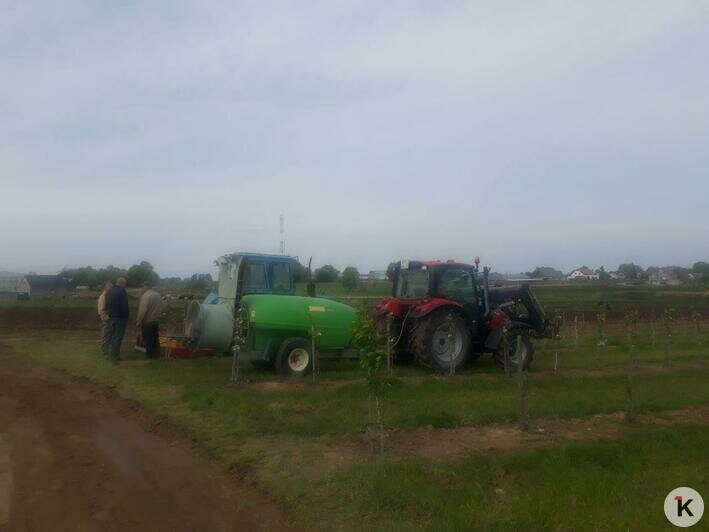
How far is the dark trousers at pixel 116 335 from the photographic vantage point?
15383 millimetres

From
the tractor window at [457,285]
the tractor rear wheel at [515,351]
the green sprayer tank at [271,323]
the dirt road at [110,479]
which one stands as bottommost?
the dirt road at [110,479]

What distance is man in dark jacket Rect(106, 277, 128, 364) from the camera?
15.4m

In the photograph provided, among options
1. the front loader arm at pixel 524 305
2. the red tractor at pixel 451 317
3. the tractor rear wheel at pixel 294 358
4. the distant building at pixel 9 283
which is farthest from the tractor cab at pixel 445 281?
the distant building at pixel 9 283

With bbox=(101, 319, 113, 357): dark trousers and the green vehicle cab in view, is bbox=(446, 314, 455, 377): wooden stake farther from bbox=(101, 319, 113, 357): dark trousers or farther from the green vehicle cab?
bbox=(101, 319, 113, 357): dark trousers

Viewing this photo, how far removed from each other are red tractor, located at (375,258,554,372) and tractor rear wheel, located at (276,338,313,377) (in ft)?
5.30

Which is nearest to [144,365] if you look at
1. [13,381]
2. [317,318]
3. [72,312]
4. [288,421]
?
[13,381]

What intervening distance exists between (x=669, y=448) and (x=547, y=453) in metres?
1.62

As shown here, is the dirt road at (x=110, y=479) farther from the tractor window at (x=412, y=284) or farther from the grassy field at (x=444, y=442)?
the tractor window at (x=412, y=284)

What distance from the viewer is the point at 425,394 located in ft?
38.6

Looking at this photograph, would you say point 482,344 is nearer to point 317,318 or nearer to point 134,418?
point 317,318

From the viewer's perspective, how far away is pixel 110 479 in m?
7.38

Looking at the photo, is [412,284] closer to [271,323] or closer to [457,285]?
[457,285]

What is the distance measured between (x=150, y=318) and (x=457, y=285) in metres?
6.59

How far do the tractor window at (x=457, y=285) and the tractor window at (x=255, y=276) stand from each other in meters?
3.72
